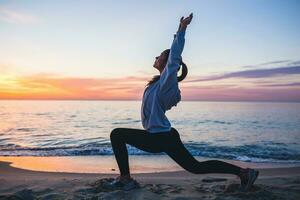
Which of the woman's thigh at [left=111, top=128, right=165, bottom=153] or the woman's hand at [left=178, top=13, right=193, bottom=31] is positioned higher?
the woman's hand at [left=178, top=13, right=193, bottom=31]

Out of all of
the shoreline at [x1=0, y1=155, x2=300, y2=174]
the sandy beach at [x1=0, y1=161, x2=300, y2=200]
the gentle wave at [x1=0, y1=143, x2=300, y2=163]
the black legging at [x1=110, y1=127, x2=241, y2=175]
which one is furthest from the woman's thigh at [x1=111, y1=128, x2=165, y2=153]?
the gentle wave at [x1=0, y1=143, x2=300, y2=163]

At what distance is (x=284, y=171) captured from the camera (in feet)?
28.9

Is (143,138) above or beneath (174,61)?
beneath

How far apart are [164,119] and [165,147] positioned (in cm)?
37

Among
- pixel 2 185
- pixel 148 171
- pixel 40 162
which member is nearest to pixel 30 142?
pixel 40 162

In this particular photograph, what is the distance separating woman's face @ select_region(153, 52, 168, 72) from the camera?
4.31 metres

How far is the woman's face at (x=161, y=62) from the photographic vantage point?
4.31 meters

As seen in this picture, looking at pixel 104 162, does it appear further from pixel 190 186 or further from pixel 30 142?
pixel 30 142

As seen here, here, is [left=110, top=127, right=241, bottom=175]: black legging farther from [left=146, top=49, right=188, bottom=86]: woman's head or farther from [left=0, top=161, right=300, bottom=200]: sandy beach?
[left=146, top=49, right=188, bottom=86]: woman's head

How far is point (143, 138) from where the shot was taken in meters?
4.42

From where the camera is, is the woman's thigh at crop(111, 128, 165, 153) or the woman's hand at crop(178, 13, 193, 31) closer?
A: the woman's hand at crop(178, 13, 193, 31)

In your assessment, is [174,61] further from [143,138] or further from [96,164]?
[96,164]

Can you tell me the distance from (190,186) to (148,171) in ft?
11.2

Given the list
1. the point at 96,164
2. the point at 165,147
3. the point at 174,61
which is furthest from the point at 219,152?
the point at 174,61
